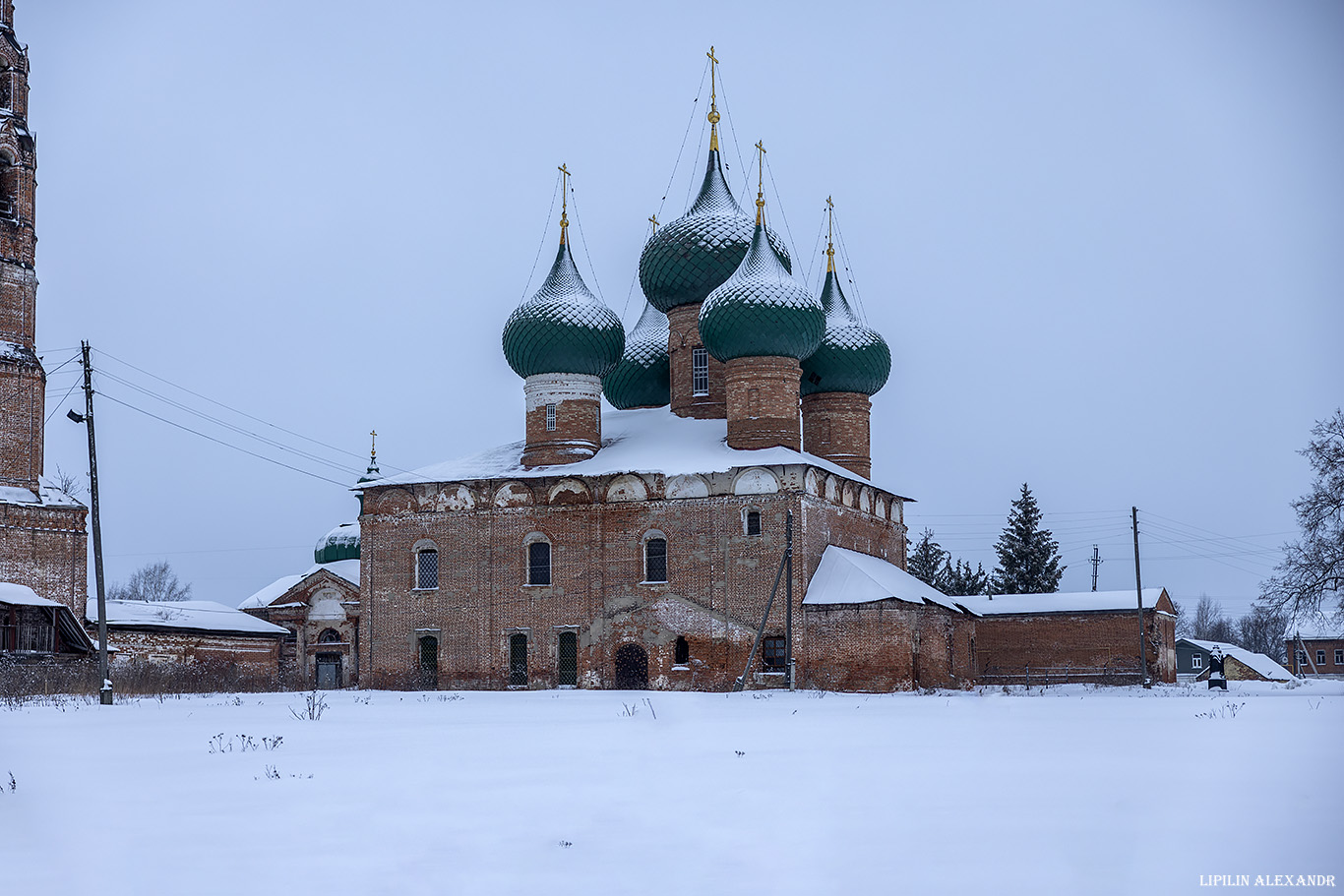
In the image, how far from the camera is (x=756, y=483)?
25641mm

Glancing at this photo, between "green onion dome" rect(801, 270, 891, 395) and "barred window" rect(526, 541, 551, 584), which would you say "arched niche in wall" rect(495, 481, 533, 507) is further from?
"green onion dome" rect(801, 270, 891, 395)

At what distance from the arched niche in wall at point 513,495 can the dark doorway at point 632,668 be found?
368 cm

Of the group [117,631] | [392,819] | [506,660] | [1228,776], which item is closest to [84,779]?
[392,819]

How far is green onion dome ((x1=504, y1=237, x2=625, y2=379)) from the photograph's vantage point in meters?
28.0

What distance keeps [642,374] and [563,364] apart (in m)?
3.78

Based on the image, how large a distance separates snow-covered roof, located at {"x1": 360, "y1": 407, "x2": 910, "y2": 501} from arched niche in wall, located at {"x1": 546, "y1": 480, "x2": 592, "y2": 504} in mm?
281

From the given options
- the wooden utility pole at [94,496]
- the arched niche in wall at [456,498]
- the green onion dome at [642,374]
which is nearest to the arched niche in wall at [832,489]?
the green onion dome at [642,374]

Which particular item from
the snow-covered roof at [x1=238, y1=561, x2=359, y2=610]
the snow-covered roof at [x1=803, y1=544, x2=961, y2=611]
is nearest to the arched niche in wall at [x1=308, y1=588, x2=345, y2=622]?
the snow-covered roof at [x1=238, y1=561, x2=359, y2=610]

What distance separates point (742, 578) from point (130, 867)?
66.6 feet

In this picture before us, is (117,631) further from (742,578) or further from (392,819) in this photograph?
(392,819)

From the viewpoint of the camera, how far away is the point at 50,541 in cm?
2752

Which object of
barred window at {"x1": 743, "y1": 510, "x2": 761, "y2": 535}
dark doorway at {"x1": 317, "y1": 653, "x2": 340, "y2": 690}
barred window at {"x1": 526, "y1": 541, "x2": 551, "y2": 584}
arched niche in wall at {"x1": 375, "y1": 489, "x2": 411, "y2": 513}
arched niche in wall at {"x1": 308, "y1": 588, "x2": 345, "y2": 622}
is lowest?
dark doorway at {"x1": 317, "y1": 653, "x2": 340, "y2": 690}

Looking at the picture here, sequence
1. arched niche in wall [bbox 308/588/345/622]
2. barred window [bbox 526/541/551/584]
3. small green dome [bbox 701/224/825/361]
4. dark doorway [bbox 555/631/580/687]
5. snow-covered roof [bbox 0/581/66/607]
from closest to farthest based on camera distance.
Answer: snow-covered roof [bbox 0/581/66/607] → small green dome [bbox 701/224/825/361] → dark doorway [bbox 555/631/580/687] → barred window [bbox 526/541/551/584] → arched niche in wall [bbox 308/588/345/622]

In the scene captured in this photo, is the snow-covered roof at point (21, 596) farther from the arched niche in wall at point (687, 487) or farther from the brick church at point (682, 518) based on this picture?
the arched niche in wall at point (687, 487)
